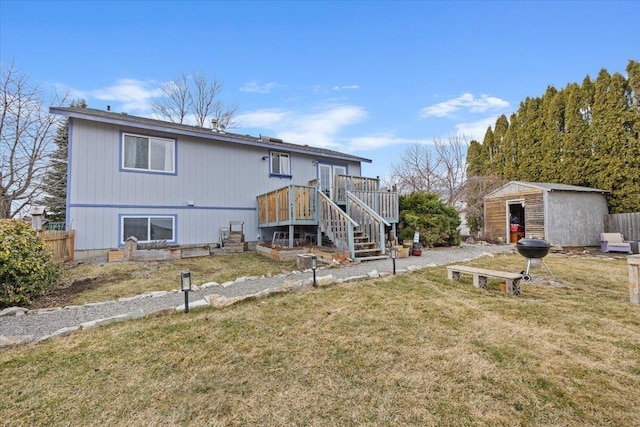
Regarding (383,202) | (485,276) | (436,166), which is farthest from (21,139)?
(436,166)

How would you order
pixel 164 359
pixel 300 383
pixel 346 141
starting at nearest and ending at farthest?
pixel 300 383
pixel 164 359
pixel 346 141

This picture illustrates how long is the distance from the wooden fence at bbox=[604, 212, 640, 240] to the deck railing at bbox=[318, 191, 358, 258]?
1323cm

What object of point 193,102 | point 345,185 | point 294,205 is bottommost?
point 294,205

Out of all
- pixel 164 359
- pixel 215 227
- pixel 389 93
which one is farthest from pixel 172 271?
pixel 389 93

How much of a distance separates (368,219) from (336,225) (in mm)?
1031

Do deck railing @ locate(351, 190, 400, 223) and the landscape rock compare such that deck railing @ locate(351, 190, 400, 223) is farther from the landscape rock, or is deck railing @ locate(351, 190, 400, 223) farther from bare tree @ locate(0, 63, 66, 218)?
bare tree @ locate(0, 63, 66, 218)

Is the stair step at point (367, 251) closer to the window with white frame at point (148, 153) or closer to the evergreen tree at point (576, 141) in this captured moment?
the window with white frame at point (148, 153)

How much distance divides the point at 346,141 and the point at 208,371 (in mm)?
18666

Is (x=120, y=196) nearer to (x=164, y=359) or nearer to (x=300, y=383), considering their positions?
(x=164, y=359)

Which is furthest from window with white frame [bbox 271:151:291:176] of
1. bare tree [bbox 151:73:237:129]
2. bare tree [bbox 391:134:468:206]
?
bare tree [bbox 151:73:237:129]

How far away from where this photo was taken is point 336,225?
27.1ft

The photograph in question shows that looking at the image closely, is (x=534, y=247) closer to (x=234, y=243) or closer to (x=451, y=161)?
(x=234, y=243)

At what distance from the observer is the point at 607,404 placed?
2031mm

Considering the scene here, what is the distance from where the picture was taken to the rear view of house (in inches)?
338
